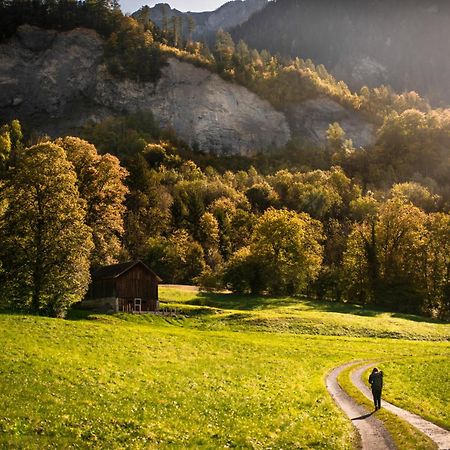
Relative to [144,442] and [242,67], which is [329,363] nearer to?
[144,442]

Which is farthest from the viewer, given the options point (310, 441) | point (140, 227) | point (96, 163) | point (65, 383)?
point (140, 227)

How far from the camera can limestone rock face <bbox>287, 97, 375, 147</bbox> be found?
A: 18841 centimetres

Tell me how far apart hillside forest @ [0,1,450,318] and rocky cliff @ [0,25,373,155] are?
15.7 ft

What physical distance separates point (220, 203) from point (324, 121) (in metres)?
83.1

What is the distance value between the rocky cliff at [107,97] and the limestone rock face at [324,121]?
2227mm

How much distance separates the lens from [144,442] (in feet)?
55.7

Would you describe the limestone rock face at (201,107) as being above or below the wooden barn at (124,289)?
above

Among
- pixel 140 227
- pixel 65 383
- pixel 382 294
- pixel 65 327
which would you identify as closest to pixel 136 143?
pixel 140 227

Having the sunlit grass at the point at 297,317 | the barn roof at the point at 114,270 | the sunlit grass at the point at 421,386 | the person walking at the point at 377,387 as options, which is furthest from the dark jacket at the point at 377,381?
the barn roof at the point at 114,270

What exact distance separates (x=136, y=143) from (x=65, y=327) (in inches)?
4692

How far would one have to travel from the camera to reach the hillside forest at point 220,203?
5066 centimetres

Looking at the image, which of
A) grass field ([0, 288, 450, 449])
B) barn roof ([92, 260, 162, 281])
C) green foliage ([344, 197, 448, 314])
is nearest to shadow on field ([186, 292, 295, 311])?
barn roof ([92, 260, 162, 281])

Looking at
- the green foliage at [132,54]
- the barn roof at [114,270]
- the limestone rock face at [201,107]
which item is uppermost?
the green foliage at [132,54]

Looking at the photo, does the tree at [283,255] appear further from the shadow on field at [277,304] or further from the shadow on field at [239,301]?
the shadow on field at [239,301]
